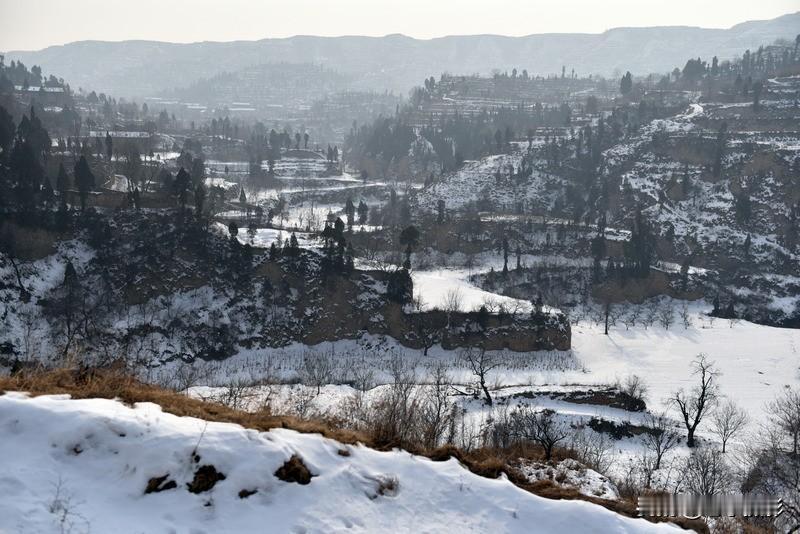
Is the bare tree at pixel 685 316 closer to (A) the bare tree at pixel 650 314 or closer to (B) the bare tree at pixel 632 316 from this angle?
(A) the bare tree at pixel 650 314

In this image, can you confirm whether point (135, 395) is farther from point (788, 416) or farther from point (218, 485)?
point (788, 416)

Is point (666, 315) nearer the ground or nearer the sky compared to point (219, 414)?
nearer the ground

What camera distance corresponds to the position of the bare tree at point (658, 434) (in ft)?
127

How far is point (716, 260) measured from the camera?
85812 mm

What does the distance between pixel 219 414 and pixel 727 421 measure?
3985 centimetres

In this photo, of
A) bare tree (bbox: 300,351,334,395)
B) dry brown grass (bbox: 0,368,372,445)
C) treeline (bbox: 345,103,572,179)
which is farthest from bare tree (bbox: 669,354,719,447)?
treeline (bbox: 345,103,572,179)

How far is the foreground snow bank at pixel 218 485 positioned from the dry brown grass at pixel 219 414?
47 cm

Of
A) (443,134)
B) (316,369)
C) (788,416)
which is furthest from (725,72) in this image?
(316,369)

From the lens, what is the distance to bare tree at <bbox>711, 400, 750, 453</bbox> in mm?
38719

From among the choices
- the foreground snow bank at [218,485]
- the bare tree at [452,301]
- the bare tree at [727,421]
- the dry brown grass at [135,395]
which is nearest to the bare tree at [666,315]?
the bare tree at [727,421]

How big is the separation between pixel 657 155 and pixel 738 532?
4334 inches

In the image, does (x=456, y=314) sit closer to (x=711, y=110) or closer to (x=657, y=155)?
(x=657, y=155)

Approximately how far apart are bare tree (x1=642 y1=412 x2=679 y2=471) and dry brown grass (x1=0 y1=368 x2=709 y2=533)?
2962 centimetres

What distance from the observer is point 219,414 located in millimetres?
11484
